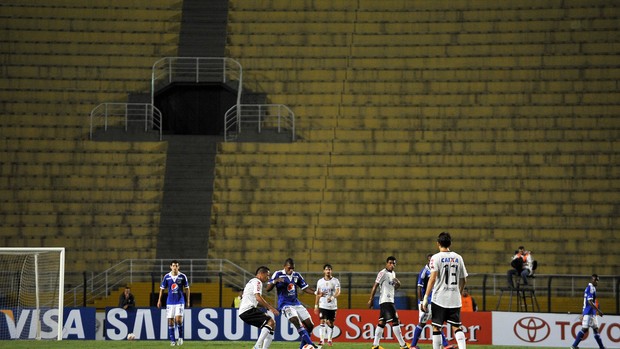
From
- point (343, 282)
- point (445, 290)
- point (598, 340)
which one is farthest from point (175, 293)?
point (445, 290)

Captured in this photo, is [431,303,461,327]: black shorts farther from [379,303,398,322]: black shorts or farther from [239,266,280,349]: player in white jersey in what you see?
[379,303,398,322]: black shorts

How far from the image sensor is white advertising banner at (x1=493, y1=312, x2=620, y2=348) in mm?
28938

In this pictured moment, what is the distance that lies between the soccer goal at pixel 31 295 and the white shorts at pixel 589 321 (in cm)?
1339

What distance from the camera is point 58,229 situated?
3484 cm

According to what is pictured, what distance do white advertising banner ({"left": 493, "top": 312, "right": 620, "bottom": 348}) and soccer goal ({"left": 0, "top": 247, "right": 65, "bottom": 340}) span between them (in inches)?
472

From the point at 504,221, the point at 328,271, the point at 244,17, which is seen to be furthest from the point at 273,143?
the point at 328,271

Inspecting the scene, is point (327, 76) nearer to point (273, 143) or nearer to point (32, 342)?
point (273, 143)

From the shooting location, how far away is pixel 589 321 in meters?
27.2

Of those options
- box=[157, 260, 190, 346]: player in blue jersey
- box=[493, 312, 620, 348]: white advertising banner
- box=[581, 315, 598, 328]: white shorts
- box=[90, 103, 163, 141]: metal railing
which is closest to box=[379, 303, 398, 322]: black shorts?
box=[157, 260, 190, 346]: player in blue jersey

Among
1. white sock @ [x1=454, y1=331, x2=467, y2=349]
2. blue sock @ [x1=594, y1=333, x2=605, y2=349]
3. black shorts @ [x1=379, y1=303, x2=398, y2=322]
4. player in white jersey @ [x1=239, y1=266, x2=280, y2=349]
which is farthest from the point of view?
blue sock @ [x1=594, y1=333, x2=605, y2=349]

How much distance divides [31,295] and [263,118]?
12.4 m

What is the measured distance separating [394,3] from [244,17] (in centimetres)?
561

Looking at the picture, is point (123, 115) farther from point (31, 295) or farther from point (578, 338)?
point (578, 338)

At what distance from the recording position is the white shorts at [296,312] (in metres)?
22.1
